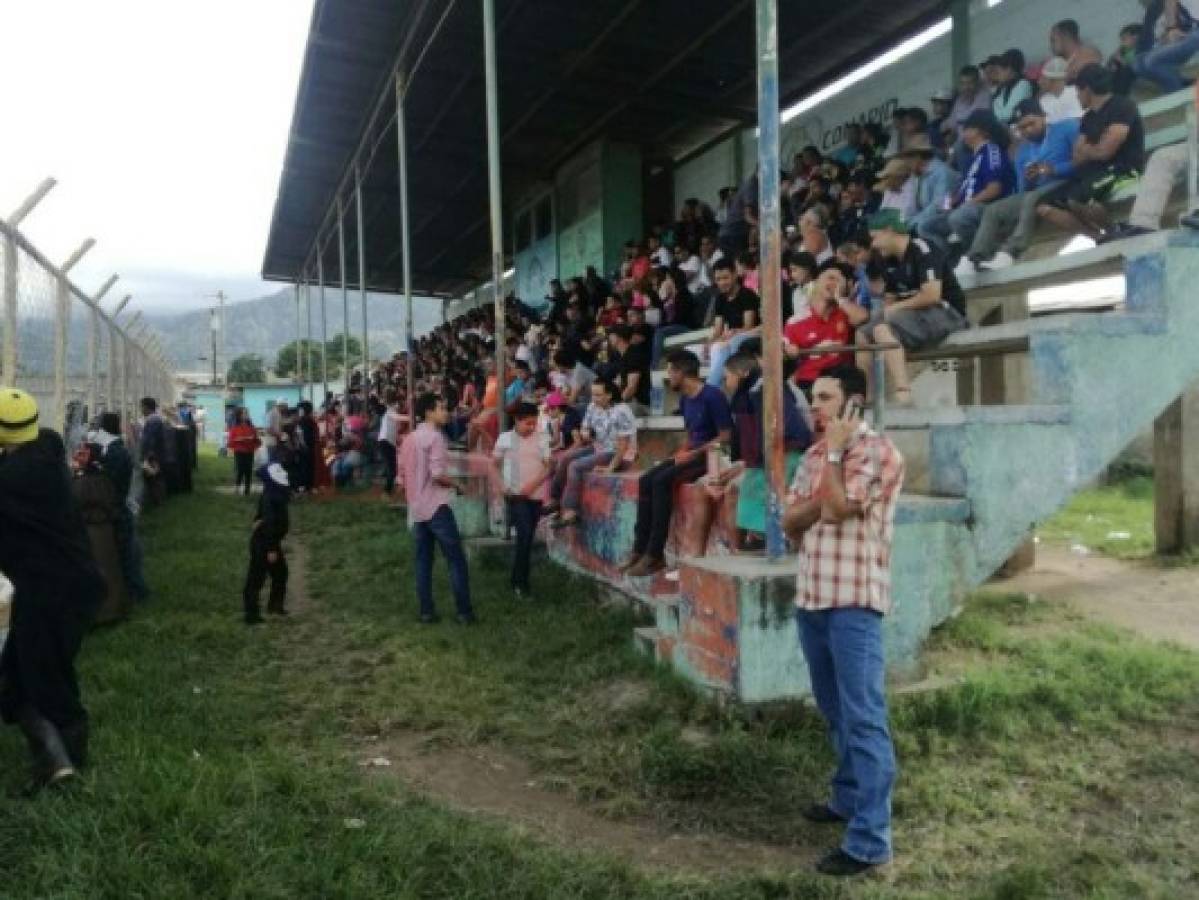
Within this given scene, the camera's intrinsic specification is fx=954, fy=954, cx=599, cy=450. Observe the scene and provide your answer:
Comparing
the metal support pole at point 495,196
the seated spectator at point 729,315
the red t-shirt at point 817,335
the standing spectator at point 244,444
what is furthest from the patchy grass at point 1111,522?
the standing spectator at point 244,444

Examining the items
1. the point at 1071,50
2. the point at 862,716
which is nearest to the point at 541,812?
the point at 862,716

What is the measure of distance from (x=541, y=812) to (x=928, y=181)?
5.96m

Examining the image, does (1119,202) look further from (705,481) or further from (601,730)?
(601,730)

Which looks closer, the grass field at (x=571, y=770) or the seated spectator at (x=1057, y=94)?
the grass field at (x=571, y=770)

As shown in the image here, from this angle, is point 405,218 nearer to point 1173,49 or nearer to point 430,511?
point 430,511

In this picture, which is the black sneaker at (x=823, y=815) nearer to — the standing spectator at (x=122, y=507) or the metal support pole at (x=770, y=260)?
the metal support pole at (x=770, y=260)

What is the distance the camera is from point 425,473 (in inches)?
Answer: 279

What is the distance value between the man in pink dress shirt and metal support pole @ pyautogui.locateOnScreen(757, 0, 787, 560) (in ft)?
10.1

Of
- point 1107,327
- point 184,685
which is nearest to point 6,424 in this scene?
point 184,685

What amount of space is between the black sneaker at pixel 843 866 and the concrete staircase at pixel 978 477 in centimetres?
115

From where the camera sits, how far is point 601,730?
15.3 ft

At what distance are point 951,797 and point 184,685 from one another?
4095mm

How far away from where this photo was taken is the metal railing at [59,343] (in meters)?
5.71

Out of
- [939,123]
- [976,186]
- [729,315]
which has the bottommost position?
[729,315]
